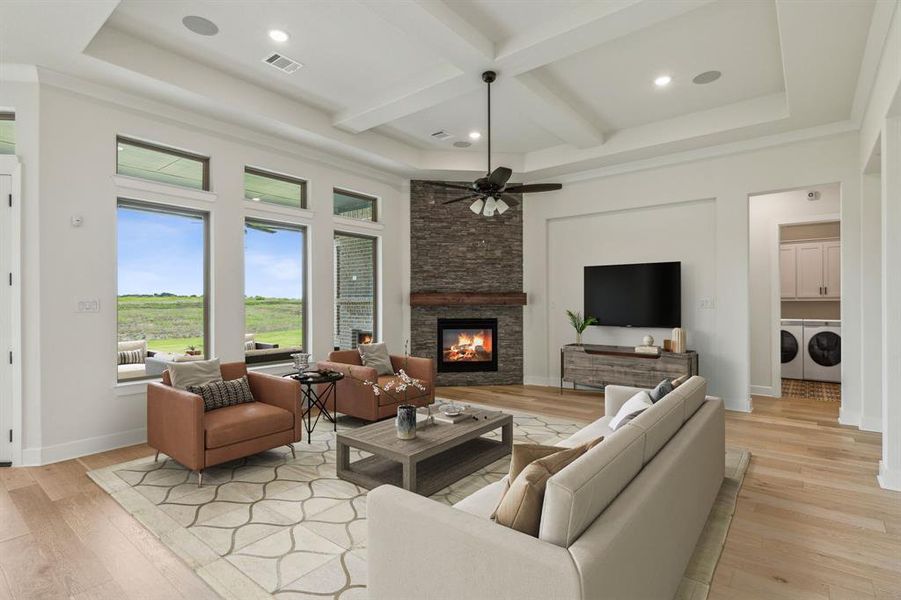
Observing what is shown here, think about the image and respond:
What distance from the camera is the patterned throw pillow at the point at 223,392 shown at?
3.79m

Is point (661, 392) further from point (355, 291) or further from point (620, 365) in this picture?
point (355, 291)

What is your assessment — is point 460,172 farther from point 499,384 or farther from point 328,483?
A: point 328,483

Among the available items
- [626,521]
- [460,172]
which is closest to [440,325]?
[460,172]

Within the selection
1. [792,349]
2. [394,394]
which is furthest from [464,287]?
[792,349]

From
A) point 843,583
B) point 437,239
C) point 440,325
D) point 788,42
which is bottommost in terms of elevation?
point 843,583

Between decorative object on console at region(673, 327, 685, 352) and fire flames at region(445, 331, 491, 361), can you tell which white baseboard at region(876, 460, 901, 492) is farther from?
fire flames at region(445, 331, 491, 361)

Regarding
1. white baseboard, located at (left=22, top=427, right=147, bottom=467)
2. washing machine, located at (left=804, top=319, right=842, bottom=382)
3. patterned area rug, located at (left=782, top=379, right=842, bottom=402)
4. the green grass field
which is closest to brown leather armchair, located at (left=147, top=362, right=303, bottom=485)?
white baseboard, located at (left=22, top=427, right=147, bottom=467)

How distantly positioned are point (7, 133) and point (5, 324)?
1580mm

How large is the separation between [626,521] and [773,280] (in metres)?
6.44

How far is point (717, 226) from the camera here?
5906mm

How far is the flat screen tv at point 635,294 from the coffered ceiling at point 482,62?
158cm

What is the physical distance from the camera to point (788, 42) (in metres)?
3.45

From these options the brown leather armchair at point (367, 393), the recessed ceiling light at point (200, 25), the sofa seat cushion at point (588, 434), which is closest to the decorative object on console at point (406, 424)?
the sofa seat cushion at point (588, 434)

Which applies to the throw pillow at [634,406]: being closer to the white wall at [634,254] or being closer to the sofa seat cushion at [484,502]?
the sofa seat cushion at [484,502]
